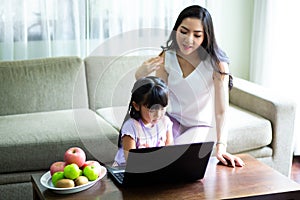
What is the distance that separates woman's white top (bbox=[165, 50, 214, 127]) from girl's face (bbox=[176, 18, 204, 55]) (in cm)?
13

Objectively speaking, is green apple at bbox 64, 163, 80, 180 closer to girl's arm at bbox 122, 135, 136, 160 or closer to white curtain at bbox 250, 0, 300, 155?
girl's arm at bbox 122, 135, 136, 160

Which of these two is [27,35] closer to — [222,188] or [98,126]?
[98,126]

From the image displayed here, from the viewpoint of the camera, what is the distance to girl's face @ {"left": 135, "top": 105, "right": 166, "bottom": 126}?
2074 mm

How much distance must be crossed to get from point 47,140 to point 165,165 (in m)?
0.91

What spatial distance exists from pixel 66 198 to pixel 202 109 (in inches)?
33.6

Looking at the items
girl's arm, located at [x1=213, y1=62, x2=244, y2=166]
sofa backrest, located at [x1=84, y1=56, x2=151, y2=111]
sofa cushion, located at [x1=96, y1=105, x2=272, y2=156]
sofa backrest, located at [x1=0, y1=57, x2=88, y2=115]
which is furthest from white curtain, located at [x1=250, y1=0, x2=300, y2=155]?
sofa backrest, located at [x1=0, y1=57, x2=88, y2=115]

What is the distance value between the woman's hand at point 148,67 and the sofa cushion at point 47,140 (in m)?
0.44

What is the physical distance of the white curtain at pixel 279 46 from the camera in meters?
3.49

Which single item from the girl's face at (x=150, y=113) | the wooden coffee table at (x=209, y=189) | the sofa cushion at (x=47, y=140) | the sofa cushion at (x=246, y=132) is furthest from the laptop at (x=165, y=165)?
the sofa cushion at (x=246, y=132)

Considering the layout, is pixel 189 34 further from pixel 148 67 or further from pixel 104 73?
pixel 104 73

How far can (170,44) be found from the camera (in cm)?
243

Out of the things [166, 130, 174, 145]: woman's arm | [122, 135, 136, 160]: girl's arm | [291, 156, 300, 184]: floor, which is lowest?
[291, 156, 300, 184]: floor

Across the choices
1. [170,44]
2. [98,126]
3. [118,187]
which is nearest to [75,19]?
[98,126]

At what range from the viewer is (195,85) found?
2.37 m
